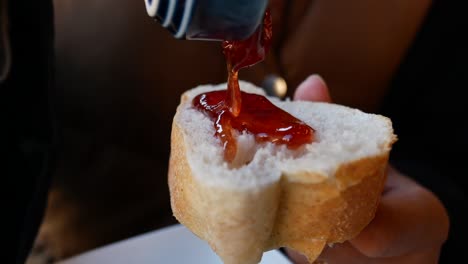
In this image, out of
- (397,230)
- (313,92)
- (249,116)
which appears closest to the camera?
(249,116)

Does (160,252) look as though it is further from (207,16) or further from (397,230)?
(207,16)

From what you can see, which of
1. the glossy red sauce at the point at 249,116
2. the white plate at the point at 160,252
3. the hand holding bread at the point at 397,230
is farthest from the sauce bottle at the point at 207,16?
the white plate at the point at 160,252

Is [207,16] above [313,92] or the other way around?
above

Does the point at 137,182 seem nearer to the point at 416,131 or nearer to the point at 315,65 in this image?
the point at 315,65

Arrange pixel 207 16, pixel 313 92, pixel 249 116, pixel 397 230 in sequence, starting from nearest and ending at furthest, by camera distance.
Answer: pixel 207 16 → pixel 249 116 → pixel 397 230 → pixel 313 92

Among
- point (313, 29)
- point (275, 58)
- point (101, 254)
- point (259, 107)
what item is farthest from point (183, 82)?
point (259, 107)

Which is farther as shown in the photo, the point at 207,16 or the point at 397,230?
the point at 397,230

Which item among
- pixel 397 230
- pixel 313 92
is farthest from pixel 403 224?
pixel 313 92
